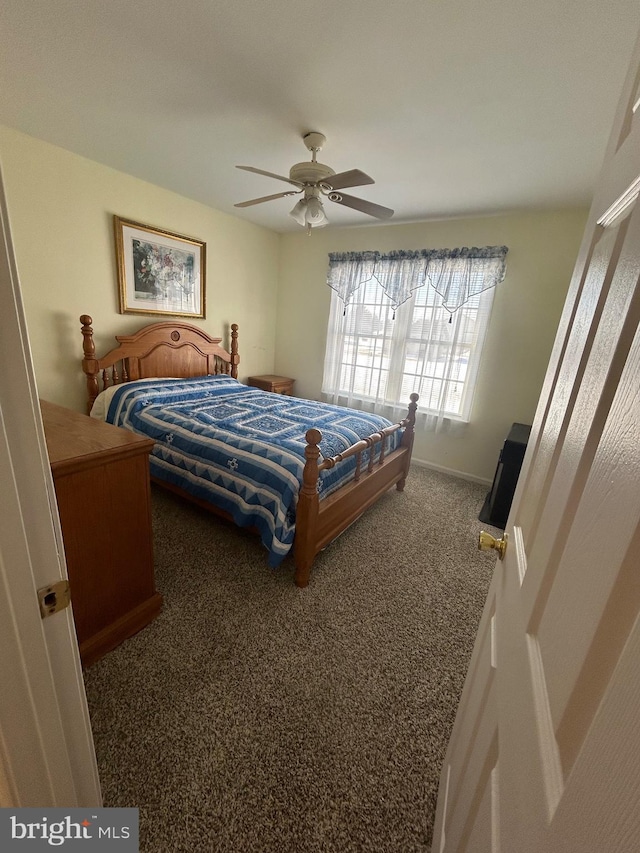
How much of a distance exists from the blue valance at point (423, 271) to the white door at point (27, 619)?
3.44 m

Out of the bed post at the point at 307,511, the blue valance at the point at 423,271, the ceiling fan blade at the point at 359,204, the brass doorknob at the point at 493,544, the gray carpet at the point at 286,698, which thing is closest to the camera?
the brass doorknob at the point at 493,544

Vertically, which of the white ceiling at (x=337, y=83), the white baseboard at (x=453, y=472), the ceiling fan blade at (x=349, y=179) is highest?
the white ceiling at (x=337, y=83)

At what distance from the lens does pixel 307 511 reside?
186 centimetres

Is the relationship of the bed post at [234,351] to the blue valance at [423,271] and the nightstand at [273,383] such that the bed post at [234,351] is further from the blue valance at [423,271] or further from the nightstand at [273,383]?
the blue valance at [423,271]

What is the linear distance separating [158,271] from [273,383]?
1635 mm

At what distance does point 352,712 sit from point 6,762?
114 cm

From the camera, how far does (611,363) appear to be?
0.42m

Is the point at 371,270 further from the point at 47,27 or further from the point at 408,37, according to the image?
the point at 47,27

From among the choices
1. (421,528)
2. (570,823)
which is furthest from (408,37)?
(421,528)

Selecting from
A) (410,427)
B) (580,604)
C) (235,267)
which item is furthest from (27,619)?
(235,267)

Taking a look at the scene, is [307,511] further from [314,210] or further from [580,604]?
[314,210]

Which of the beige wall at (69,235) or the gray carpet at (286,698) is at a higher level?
the beige wall at (69,235)

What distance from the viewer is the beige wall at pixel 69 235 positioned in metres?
2.42

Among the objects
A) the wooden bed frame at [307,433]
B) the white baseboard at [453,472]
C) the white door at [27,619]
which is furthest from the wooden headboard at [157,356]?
the white door at [27,619]
